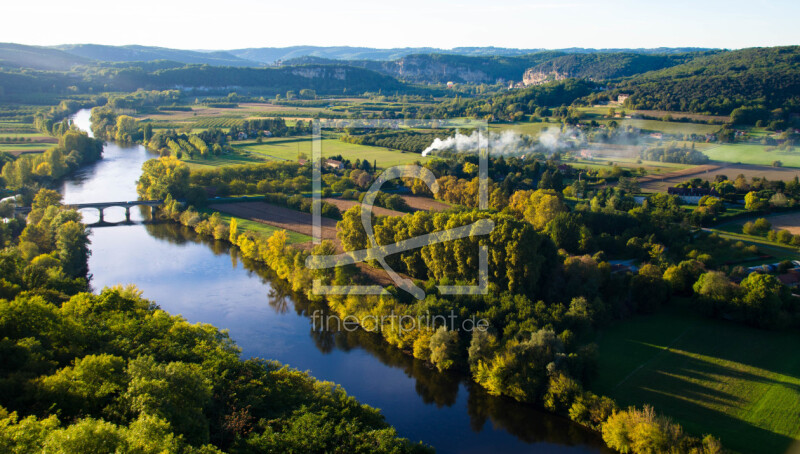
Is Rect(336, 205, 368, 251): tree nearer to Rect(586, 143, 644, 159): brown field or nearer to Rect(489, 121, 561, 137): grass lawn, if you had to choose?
Rect(586, 143, 644, 159): brown field

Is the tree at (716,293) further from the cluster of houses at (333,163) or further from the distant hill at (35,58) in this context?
the distant hill at (35,58)

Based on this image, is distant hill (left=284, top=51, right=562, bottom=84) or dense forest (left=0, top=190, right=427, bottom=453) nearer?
dense forest (left=0, top=190, right=427, bottom=453)

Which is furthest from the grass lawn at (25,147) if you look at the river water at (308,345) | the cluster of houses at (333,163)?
the cluster of houses at (333,163)

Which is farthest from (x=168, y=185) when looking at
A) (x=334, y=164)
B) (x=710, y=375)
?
(x=710, y=375)

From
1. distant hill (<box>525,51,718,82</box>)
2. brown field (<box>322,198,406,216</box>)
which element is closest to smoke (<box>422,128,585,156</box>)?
brown field (<box>322,198,406,216</box>)

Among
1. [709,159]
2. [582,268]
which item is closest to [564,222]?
[582,268]

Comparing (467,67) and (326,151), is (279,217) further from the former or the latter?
(467,67)
